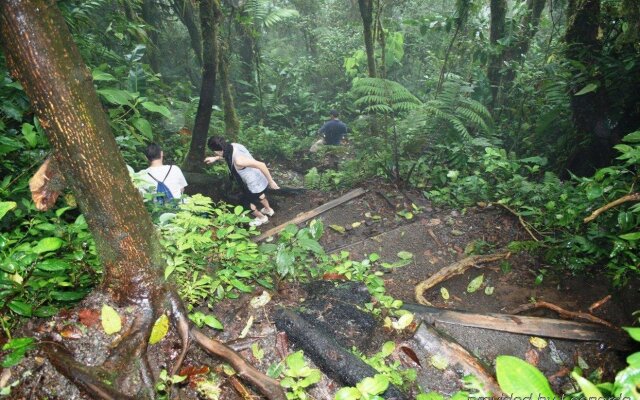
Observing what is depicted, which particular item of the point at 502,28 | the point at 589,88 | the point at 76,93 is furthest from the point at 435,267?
the point at 502,28

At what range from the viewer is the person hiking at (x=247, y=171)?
5.32 metres

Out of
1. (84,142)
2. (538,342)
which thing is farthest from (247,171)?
(538,342)

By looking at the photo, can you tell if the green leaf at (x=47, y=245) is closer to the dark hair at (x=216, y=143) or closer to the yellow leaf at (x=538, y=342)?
the yellow leaf at (x=538, y=342)

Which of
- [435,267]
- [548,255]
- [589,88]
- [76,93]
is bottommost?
[435,267]

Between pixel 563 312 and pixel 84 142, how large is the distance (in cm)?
346

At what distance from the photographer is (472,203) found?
16.6 feet

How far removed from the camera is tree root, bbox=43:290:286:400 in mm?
1589

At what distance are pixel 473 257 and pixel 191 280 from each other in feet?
10.0

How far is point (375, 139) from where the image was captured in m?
7.07

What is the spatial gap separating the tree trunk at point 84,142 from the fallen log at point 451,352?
175cm

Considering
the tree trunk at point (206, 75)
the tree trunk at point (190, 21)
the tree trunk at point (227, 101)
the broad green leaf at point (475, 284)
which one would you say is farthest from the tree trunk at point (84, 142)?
the tree trunk at point (190, 21)

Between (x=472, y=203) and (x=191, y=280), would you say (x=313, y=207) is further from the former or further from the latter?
(x=191, y=280)

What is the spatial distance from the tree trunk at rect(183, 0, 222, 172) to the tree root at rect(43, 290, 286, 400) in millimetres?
5132

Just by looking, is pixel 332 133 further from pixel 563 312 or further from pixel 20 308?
pixel 20 308
